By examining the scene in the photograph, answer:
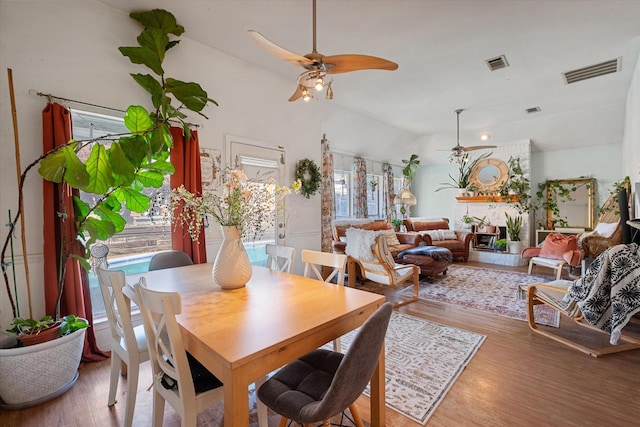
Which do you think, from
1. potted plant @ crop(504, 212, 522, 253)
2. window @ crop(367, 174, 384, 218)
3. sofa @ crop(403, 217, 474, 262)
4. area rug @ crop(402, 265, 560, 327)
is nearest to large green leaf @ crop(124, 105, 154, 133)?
area rug @ crop(402, 265, 560, 327)

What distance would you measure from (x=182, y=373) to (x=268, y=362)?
403mm

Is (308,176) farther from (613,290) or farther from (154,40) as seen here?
(613,290)

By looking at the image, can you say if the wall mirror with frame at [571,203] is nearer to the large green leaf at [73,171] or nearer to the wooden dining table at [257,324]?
the wooden dining table at [257,324]

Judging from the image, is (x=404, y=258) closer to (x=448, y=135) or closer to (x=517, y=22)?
(x=517, y=22)

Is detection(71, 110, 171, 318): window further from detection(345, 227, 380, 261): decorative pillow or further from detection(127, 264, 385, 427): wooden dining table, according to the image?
detection(345, 227, 380, 261): decorative pillow

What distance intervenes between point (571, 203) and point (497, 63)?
4.88 meters

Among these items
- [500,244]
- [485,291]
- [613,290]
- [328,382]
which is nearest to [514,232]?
[500,244]

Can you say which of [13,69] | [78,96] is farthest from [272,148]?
[13,69]

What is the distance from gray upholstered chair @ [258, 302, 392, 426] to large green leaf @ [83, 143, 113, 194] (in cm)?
188

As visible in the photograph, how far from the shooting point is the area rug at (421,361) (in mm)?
1902

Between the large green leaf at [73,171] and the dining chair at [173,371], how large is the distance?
122 cm

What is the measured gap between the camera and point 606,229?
425 cm

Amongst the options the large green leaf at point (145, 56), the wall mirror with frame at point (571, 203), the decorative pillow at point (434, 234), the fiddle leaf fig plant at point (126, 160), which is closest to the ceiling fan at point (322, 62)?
the fiddle leaf fig plant at point (126, 160)

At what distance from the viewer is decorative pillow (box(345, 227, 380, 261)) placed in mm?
3721
